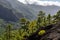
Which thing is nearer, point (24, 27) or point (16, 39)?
point (16, 39)

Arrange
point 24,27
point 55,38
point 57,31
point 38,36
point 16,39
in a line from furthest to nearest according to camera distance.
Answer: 1. point 24,27
2. point 16,39
3. point 38,36
4. point 57,31
5. point 55,38

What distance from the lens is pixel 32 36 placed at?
14225cm

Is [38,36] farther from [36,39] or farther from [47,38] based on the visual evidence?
[47,38]

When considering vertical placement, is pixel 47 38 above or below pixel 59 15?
below

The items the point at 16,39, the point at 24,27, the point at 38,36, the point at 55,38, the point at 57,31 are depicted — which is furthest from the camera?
the point at 24,27

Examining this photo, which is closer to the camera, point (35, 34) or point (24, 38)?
point (35, 34)

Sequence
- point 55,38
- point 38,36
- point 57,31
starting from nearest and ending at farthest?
point 55,38, point 57,31, point 38,36

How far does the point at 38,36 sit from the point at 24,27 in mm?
47192

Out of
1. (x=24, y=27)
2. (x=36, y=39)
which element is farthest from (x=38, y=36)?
(x=24, y=27)

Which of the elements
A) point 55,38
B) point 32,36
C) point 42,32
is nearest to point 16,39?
point 32,36

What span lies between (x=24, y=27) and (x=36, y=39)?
48.9 metres

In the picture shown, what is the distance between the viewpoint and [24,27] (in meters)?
181

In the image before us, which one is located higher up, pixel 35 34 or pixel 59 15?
pixel 59 15

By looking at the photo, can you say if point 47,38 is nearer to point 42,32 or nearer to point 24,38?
point 42,32
